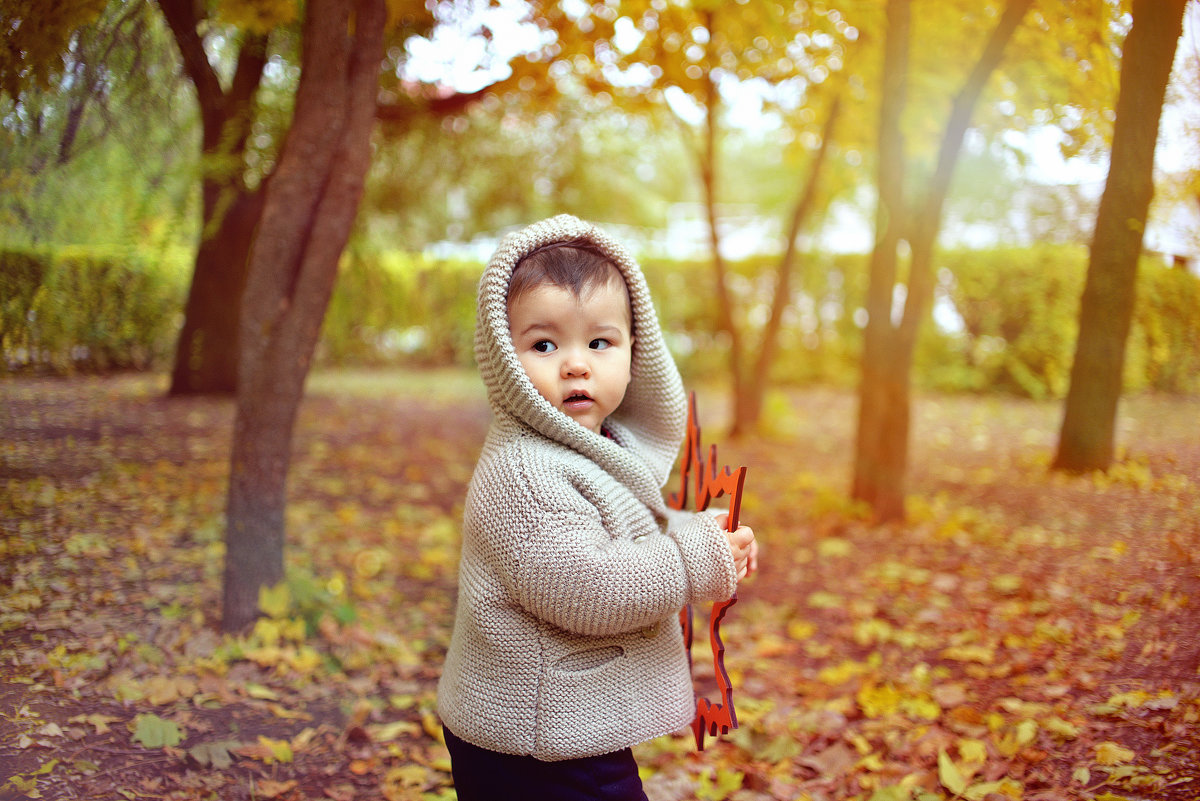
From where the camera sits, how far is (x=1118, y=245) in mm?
3014

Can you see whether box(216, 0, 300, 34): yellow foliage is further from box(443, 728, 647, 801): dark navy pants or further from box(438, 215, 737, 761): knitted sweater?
box(443, 728, 647, 801): dark navy pants

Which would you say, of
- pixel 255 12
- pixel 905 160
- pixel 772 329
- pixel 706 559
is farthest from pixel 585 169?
pixel 706 559

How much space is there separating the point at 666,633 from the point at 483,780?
47 cm

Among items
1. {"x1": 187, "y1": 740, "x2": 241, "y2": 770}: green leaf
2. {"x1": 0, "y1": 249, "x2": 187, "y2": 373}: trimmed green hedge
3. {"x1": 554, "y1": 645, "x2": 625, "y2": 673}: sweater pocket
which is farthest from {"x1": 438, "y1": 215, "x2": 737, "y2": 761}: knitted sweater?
{"x1": 0, "y1": 249, "x2": 187, "y2": 373}: trimmed green hedge

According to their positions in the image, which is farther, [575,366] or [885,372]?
[885,372]

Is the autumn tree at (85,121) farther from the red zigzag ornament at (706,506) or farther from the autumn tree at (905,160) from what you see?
the autumn tree at (905,160)

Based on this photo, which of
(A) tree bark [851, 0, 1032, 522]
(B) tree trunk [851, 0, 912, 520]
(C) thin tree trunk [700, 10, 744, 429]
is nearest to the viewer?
(A) tree bark [851, 0, 1032, 522]

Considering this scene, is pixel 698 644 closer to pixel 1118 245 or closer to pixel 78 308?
pixel 1118 245

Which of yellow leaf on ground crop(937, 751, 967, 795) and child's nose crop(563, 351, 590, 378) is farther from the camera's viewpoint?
yellow leaf on ground crop(937, 751, 967, 795)

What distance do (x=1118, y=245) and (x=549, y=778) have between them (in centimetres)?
272

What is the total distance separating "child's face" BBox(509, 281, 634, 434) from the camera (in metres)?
1.62

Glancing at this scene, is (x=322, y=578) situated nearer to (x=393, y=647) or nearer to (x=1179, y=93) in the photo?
(x=393, y=647)

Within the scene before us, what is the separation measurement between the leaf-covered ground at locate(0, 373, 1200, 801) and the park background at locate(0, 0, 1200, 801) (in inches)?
0.5

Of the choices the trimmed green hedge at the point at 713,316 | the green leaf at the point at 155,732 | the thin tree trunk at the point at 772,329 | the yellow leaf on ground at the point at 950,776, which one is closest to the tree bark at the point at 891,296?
the trimmed green hedge at the point at 713,316
